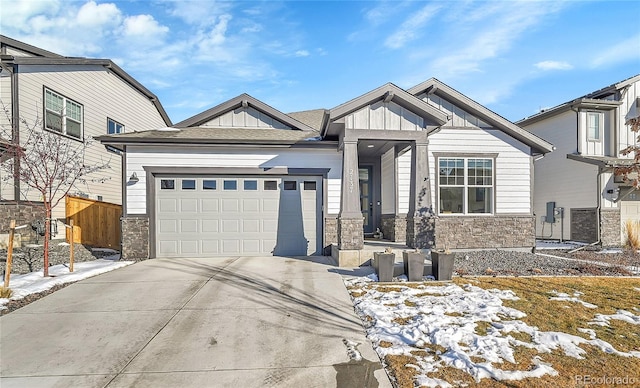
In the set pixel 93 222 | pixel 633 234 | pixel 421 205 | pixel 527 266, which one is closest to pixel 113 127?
pixel 93 222

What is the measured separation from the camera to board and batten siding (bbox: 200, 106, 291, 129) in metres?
11.9

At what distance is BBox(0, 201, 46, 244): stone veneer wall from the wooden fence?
852 mm

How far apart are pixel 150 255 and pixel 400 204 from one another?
7810mm

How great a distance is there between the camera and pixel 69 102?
39.5 ft

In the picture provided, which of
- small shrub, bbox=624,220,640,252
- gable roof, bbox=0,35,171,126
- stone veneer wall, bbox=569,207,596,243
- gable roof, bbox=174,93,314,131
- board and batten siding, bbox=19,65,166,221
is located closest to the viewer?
gable roof, bbox=0,35,171,126

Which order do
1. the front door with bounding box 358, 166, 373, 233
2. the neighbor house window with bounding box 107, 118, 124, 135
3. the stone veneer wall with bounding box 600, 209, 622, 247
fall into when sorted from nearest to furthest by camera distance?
the stone veneer wall with bounding box 600, 209, 622, 247 → the front door with bounding box 358, 166, 373, 233 → the neighbor house window with bounding box 107, 118, 124, 135

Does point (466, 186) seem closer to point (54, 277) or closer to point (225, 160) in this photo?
point (225, 160)

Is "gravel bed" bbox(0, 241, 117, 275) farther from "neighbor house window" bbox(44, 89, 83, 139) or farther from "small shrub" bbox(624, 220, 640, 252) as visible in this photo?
"small shrub" bbox(624, 220, 640, 252)

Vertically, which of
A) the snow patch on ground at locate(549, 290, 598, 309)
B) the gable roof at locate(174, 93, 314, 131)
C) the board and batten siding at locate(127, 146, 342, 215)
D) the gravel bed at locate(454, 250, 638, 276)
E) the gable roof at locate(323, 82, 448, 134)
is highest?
the gable roof at locate(174, 93, 314, 131)

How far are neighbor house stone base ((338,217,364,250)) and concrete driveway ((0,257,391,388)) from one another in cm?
164

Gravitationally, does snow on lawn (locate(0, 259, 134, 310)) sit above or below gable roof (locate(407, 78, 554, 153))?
below

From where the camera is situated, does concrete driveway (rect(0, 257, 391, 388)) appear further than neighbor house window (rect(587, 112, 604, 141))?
No

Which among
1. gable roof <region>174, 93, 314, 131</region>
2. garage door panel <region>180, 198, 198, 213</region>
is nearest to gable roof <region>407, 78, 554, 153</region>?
gable roof <region>174, 93, 314, 131</region>

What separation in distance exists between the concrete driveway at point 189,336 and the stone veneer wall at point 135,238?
2.47 metres
